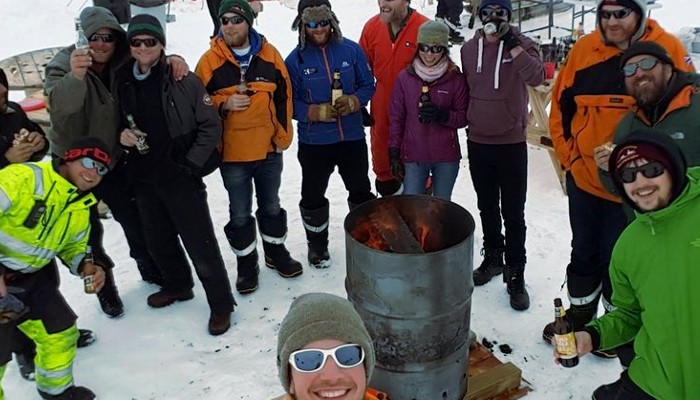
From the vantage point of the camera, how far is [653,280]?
8.30ft

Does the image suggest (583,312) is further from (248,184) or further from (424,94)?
(248,184)

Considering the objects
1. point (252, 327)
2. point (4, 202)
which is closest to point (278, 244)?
point (252, 327)

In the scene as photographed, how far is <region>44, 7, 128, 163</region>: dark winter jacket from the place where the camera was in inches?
156

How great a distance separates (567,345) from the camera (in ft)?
8.87

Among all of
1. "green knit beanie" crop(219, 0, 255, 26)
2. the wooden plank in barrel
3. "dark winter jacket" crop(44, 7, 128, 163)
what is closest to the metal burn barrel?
"green knit beanie" crop(219, 0, 255, 26)

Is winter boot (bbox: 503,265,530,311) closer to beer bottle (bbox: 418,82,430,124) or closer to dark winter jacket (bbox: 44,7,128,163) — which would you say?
beer bottle (bbox: 418,82,430,124)

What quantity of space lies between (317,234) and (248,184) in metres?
0.87

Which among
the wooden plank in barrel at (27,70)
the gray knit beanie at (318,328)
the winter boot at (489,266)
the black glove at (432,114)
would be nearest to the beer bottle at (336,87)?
the black glove at (432,114)

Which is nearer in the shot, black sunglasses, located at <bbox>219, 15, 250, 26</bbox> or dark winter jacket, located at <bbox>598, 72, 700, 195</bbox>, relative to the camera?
dark winter jacket, located at <bbox>598, 72, 700, 195</bbox>

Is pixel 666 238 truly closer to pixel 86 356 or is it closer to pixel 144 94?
pixel 144 94

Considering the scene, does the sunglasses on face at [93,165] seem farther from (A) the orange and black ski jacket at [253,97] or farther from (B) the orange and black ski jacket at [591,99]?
(B) the orange and black ski jacket at [591,99]

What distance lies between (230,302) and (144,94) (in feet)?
5.38

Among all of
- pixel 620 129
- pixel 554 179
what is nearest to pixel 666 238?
pixel 620 129

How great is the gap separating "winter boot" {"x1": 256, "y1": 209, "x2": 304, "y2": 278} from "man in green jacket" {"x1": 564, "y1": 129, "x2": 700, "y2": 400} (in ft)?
9.51
